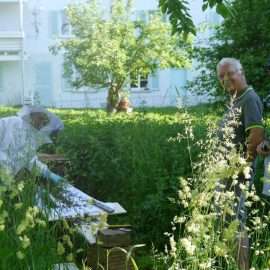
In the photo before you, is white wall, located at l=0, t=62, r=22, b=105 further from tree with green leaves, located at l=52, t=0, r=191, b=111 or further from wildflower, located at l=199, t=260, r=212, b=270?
wildflower, located at l=199, t=260, r=212, b=270

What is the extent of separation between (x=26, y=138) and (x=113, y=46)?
58.0ft

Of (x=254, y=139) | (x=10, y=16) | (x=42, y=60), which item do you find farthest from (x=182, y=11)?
(x=10, y=16)

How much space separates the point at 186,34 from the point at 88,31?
58.8 feet

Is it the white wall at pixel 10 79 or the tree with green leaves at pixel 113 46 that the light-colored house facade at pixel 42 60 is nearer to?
the white wall at pixel 10 79

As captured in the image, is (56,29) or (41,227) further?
(56,29)

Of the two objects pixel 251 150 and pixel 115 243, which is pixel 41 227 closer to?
pixel 115 243

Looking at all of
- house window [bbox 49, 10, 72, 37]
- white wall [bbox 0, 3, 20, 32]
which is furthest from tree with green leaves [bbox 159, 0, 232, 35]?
white wall [bbox 0, 3, 20, 32]

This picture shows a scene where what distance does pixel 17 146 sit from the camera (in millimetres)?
4293

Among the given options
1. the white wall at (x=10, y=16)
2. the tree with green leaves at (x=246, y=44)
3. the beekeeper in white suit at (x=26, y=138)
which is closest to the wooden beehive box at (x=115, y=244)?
the beekeeper in white suit at (x=26, y=138)

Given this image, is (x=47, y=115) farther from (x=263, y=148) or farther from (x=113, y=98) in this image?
(x=113, y=98)

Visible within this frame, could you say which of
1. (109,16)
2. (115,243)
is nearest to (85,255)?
(115,243)

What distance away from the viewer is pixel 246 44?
944cm

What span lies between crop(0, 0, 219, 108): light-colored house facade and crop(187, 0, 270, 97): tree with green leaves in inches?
825

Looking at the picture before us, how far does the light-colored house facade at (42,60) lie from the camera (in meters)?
31.4
